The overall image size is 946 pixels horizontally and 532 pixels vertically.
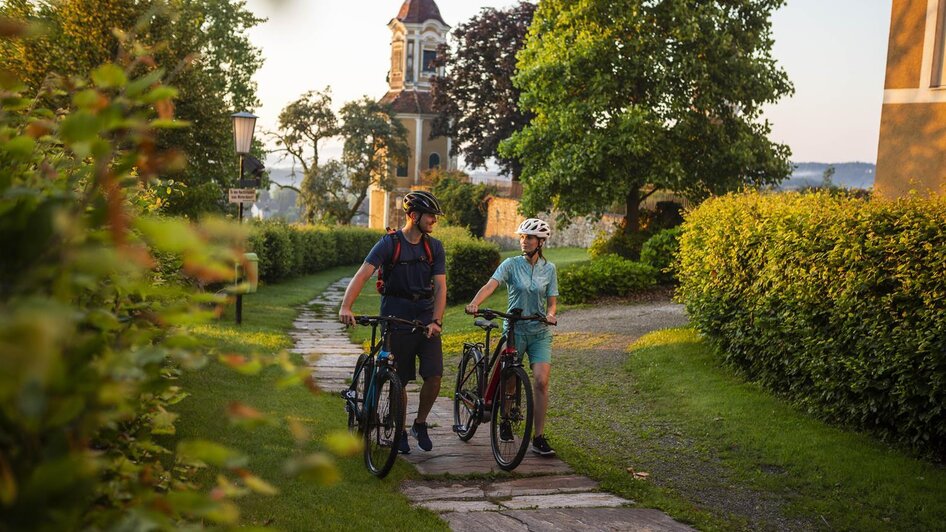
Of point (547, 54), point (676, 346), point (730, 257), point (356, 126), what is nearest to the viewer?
point (730, 257)

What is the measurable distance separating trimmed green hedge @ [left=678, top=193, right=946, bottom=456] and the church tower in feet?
215

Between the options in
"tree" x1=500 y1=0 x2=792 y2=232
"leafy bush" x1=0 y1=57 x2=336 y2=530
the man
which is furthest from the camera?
"tree" x1=500 y1=0 x2=792 y2=232

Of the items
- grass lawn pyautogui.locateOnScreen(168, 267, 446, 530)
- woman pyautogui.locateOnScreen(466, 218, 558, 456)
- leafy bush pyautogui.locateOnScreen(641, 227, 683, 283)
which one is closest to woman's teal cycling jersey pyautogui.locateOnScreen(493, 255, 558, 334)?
woman pyautogui.locateOnScreen(466, 218, 558, 456)

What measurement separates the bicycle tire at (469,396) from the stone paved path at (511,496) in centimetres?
13

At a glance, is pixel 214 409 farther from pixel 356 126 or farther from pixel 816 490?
pixel 356 126

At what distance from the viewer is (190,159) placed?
2623 centimetres

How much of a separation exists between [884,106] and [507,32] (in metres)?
37.3

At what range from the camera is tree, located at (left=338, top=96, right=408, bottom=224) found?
5947cm

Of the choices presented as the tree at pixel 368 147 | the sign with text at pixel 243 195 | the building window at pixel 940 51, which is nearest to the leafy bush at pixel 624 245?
the sign with text at pixel 243 195

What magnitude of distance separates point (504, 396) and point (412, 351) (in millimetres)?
845

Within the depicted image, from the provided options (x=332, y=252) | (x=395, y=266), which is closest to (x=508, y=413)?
(x=395, y=266)

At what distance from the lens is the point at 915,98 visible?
46.1ft

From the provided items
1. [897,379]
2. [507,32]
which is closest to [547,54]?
[897,379]

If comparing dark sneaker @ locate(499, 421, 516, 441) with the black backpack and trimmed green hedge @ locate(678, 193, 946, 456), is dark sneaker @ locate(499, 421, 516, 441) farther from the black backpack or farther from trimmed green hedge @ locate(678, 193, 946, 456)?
trimmed green hedge @ locate(678, 193, 946, 456)
